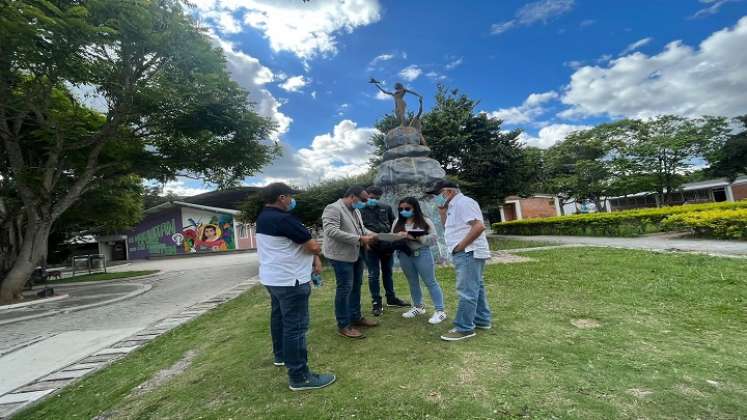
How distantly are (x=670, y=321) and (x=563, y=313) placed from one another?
1.04 meters

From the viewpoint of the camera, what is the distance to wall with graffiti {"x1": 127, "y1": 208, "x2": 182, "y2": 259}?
2989cm

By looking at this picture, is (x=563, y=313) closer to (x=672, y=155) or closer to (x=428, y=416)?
(x=428, y=416)

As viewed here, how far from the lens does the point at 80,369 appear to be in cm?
417

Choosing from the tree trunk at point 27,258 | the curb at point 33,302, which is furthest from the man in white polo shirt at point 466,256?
the tree trunk at point 27,258

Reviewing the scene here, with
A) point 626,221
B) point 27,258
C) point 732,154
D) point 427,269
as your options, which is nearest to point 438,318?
point 427,269

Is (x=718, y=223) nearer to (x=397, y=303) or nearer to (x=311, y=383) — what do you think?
(x=397, y=303)

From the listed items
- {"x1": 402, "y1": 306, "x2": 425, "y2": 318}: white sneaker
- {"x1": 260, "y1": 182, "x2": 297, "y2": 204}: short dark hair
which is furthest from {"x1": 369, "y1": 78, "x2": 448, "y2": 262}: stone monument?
{"x1": 260, "y1": 182, "x2": 297, "y2": 204}: short dark hair

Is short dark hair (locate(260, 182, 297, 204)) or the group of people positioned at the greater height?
short dark hair (locate(260, 182, 297, 204))

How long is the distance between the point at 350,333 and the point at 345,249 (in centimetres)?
96

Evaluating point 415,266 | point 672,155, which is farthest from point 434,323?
point 672,155

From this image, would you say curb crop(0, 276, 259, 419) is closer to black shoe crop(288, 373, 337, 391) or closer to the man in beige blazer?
black shoe crop(288, 373, 337, 391)

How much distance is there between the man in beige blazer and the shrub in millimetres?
11451

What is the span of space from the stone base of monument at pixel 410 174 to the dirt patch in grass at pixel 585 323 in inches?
206

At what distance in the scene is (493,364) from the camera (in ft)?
9.83
